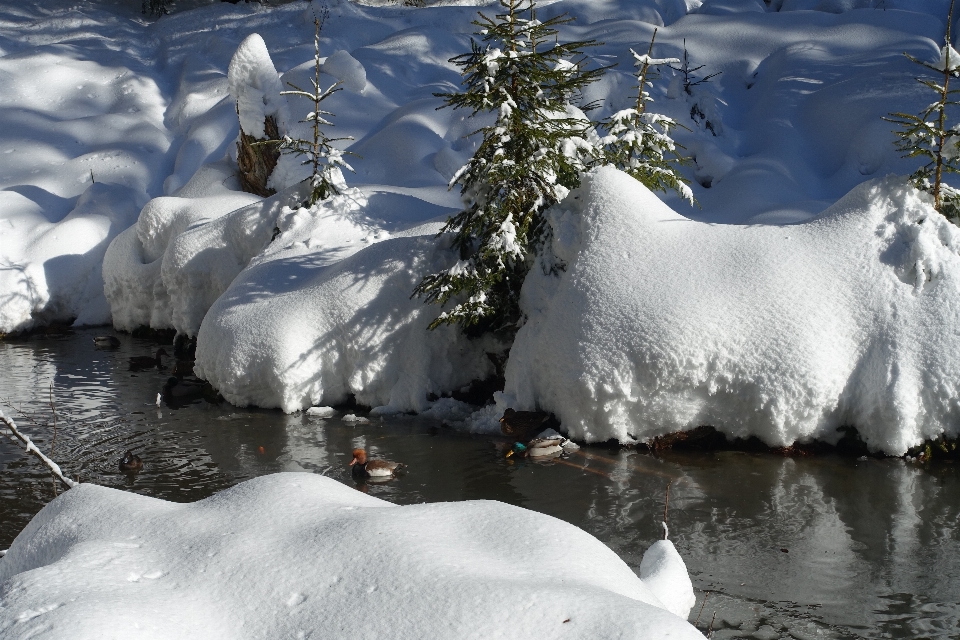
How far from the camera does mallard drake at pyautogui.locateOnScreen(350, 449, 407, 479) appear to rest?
8609 millimetres

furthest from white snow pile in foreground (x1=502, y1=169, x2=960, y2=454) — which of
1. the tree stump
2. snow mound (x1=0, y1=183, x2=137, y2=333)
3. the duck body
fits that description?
snow mound (x1=0, y1=183, x2=137, y2=333)

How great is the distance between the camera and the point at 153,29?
3384cm

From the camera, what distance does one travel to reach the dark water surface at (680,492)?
5.93 m

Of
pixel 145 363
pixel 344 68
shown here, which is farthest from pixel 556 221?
pixel 344 68

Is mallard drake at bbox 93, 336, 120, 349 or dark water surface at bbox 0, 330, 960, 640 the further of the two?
mallard drake at bbox 93, 336, 120, 349

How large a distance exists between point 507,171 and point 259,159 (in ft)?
32.2

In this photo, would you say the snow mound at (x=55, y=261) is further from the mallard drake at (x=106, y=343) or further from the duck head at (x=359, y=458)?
the duck head at (x=359, y=458)

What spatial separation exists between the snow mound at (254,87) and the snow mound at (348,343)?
793 centimetres

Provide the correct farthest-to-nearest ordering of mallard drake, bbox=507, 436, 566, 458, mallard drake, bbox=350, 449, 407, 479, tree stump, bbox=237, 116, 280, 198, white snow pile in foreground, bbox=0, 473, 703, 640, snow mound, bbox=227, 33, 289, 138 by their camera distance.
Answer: tree stump, bbox=237, 116, 280, 198 < snow mound, bbox=227, 33, 289, 138 < mallard drake, bbox=507, 436, 566, 458 < mallard drake, bbox=350, 449, 407, 479 < white snow pile in foreground, bbox=0, 473, 703, 640

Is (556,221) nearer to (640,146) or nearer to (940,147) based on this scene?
(640,146)

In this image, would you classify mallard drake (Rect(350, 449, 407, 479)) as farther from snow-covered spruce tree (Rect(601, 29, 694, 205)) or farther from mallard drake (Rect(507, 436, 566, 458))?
snow-covered spruce tree (Rect(601, 29, 694, 205))

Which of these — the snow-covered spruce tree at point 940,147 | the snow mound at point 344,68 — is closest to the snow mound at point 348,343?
the snow-covered spruce tree at point 940,147

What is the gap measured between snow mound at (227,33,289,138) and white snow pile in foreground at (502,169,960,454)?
11.3 meters

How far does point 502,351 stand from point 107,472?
531 cm
